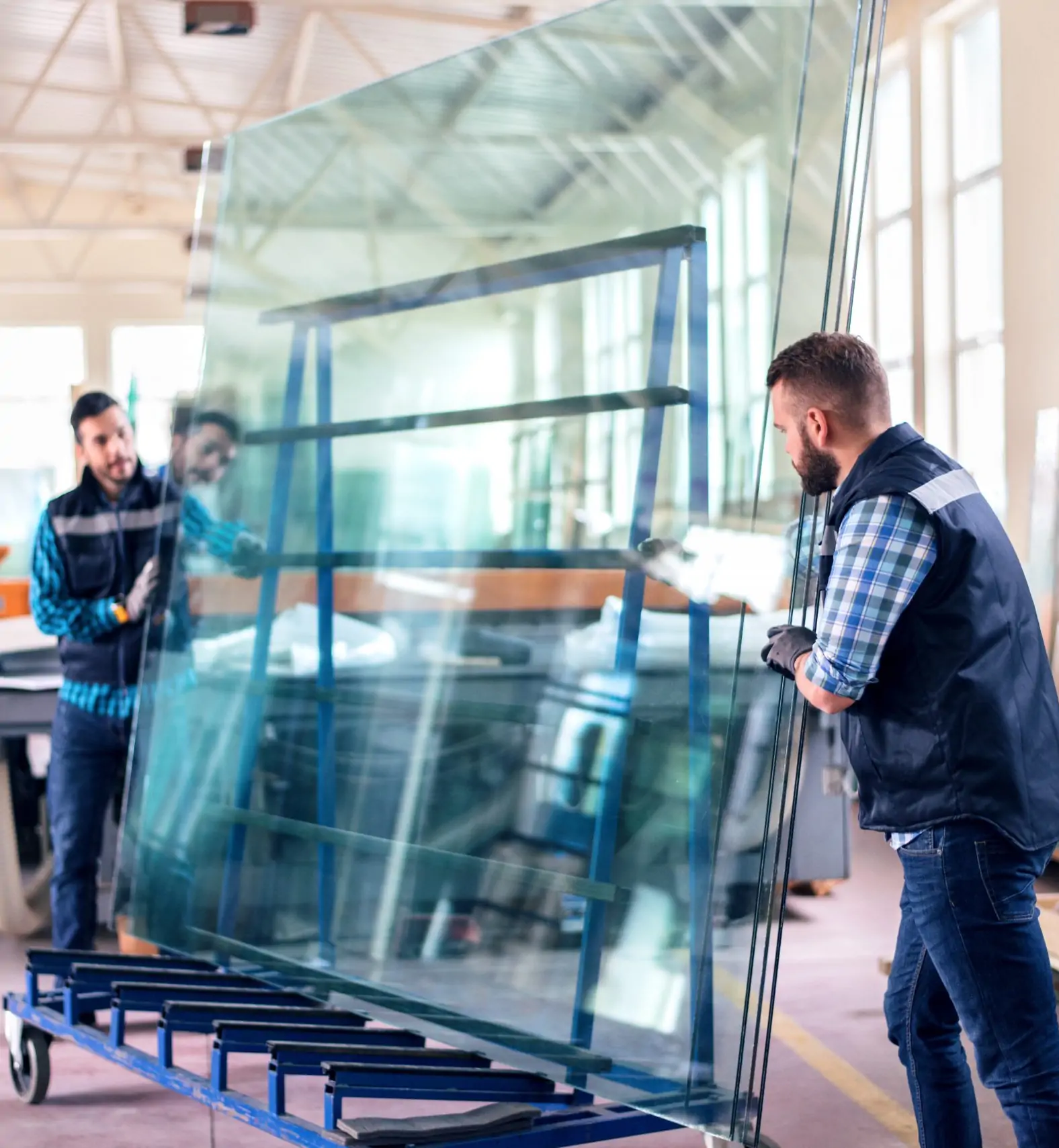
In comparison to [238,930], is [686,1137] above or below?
below

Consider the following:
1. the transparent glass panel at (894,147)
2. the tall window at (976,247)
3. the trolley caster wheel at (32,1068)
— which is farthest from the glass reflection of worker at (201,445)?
the transparent glass panel at (894,147)

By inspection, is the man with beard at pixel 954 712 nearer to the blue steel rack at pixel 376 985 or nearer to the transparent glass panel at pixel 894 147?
the blue steel rack at pixel 376 985

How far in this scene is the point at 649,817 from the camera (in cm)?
232

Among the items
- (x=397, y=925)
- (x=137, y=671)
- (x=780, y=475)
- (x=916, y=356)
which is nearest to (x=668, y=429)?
(x=780, y=475)

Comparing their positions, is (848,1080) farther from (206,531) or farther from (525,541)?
(206,531)

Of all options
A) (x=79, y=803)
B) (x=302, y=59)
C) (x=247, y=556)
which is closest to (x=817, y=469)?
(x=247, y=556)

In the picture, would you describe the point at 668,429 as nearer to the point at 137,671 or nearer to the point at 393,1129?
the point at 393,1129

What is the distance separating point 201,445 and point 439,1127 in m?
1.63

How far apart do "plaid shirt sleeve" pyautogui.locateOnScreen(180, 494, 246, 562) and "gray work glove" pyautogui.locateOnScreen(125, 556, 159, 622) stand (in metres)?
0.15

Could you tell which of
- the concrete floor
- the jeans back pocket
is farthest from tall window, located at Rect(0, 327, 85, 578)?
the jeans back pocket

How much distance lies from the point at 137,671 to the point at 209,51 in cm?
962

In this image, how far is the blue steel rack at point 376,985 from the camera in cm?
227

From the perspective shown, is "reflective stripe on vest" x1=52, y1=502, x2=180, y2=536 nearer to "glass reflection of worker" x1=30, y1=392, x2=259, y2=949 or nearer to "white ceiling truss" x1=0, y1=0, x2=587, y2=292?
"glass reflection of worker" x1=30, y1=392, x2=259, y2=949

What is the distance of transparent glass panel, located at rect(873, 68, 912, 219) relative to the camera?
8.62m
